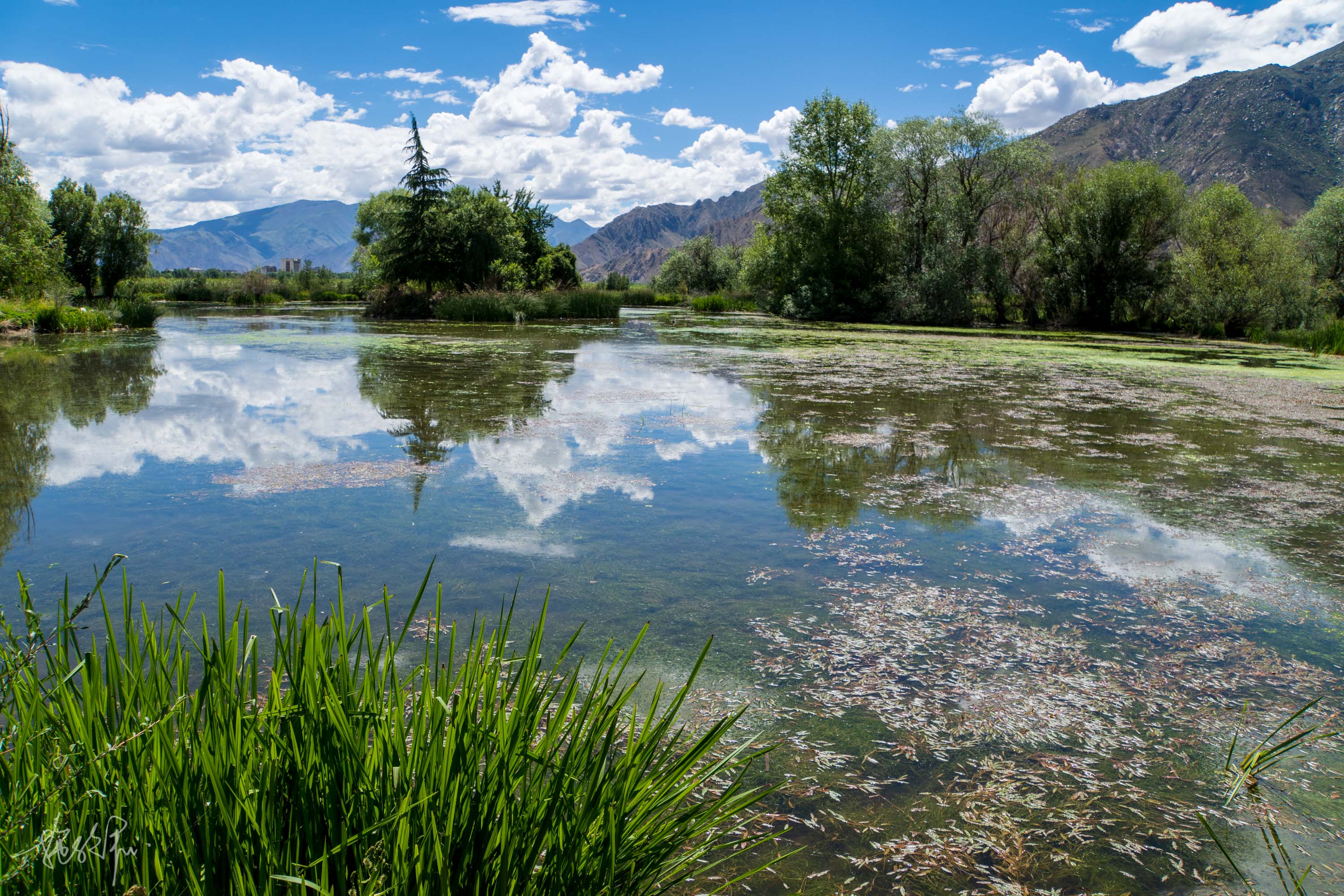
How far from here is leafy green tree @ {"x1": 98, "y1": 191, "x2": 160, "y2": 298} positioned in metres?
33.6

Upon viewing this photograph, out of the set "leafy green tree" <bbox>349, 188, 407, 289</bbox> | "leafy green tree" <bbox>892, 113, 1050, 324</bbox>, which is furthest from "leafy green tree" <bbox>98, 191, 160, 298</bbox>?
"leafy green tree" <bbox>892, 113, 1050, 324</bbox>

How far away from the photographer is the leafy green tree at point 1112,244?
90.7 feet

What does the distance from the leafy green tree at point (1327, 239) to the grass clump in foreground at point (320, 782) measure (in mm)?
37740

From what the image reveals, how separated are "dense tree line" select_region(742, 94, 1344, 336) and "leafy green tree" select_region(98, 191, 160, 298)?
28835 mm

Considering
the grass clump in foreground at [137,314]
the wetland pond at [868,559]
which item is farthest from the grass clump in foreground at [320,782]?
the grass clump in foreground at [137,314]

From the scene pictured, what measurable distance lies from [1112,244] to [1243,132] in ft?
396

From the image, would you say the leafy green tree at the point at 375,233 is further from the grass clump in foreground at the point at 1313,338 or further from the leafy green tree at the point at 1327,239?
the leafy green tree at the point at 1327,239

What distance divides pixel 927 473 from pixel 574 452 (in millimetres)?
2847

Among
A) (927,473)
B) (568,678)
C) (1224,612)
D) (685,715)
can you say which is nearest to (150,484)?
(568,678)

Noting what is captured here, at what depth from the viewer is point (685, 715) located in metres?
2.42

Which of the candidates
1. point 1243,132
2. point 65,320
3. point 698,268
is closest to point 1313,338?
point 65,320

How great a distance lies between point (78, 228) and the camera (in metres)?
32.5

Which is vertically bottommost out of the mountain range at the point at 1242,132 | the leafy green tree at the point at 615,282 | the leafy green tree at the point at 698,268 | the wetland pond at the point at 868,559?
the wetland pond at the point at 868,559

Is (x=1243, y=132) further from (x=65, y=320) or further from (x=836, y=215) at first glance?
(x=65, y=320)
